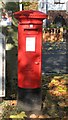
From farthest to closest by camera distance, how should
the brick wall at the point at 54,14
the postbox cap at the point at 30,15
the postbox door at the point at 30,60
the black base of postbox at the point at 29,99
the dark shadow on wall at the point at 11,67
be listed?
the brick wall at the point at 54,14 → the dark shadow on wall at the point at 11,67 → the black base of postbox at the point at 29,99 → the postbox door at the point at 30,60 → the postbox cap at the point at 30,15

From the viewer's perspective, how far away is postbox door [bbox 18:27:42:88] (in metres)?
6.38

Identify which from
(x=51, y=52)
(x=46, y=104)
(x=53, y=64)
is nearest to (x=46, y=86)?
(x=46, y=104)

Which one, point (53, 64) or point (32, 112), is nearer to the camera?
point (32, 112)

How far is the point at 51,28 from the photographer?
2289 centimetres

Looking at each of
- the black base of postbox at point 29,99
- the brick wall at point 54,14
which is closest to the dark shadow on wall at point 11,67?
the black base of postbox at point 29,99

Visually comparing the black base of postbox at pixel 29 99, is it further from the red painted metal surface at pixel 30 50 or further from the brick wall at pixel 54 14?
the brick wall at pixel 54 14

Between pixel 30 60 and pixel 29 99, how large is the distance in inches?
29.0

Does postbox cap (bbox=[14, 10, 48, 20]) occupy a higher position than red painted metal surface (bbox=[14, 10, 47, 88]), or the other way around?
postbox cap (bbox=[14, 10, 48, 20])

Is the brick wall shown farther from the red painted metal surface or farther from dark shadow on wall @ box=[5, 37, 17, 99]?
the red painted metal surface

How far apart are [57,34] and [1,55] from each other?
15.3 metres

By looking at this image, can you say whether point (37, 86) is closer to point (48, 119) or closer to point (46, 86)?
point (48, 119)

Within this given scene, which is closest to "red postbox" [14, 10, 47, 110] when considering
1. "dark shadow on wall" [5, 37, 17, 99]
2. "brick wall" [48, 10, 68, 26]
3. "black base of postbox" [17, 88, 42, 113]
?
"black base of postbox" [17, 88, 42, 113]

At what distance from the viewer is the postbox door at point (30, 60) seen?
638cm

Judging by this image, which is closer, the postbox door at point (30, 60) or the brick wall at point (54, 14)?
the postbox door at point (30, 60)
